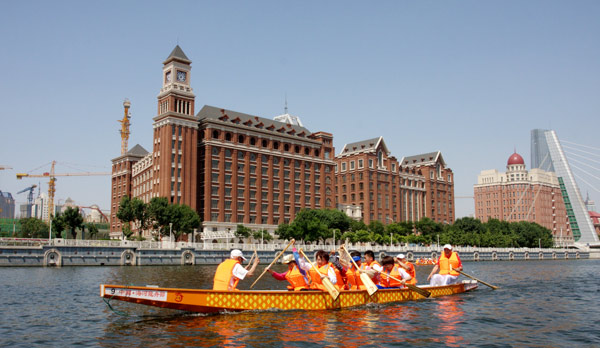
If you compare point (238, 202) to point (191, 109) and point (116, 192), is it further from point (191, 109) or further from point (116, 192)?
point (116, 192)

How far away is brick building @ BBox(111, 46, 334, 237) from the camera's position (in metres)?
100

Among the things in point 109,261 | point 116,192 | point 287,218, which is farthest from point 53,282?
point 116,192

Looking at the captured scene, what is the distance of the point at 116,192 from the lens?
452 ft

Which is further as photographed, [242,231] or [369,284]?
[242,231]

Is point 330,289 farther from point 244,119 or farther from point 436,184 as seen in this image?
point 436,184

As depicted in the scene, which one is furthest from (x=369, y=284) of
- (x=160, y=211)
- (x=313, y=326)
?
(x=160, y=211)

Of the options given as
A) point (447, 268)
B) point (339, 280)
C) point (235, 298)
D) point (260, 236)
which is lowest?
point (235, 298)

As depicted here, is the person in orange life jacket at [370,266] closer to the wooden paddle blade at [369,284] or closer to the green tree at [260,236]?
the wooden paddle blade at [369,284]

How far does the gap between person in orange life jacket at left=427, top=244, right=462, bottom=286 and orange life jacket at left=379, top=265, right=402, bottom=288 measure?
2.98 m

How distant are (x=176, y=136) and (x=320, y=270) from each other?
268 ft

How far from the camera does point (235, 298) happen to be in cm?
2119

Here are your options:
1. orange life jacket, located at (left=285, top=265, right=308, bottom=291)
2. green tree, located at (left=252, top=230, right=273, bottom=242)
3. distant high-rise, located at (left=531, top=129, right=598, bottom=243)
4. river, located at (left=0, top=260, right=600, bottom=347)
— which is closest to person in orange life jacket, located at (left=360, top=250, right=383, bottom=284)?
river, located at (left=0, top=260, right=600, bottom=347)

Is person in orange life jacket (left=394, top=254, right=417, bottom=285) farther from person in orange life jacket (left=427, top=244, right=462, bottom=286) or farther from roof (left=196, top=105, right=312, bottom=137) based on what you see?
roof (left=196, top=105, right=312, bottom=137)

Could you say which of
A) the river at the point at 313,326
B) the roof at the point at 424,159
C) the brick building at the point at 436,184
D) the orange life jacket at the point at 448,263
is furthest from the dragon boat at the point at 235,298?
the roof at the point at 424,159
